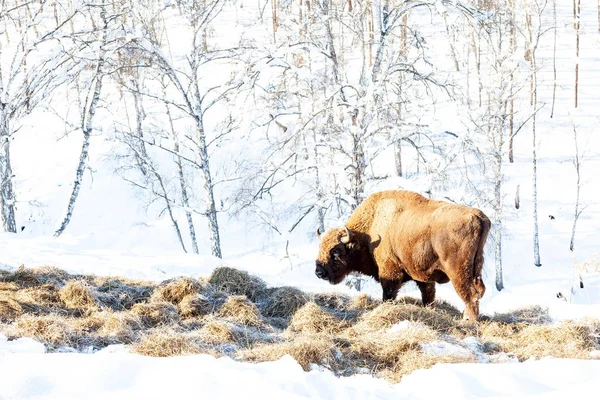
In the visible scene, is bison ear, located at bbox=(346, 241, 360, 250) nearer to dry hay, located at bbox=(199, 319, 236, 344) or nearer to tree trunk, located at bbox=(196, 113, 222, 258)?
dry hay, located at bbox=(199, 319, 236, 344)

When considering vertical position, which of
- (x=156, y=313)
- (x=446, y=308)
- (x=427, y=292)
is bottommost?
(x=446, y=308)

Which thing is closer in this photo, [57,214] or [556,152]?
[57,214]

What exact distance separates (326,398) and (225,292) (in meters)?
4.51

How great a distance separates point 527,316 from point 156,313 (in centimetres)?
492

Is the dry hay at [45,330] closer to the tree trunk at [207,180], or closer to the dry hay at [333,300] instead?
the dry hay at [333,300]

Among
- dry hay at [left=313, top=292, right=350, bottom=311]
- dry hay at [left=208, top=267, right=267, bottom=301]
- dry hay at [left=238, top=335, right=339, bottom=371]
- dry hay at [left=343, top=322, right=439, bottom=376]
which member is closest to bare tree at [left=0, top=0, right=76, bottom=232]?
dry hay at [left=208, top=267, right=267, bottom=301]

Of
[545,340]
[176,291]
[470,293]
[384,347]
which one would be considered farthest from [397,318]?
[176,291]

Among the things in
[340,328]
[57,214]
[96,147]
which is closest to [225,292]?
[340,328]

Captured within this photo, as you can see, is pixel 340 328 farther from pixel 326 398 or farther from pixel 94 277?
pixel 94 277

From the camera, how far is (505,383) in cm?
482

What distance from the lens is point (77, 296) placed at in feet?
25.8

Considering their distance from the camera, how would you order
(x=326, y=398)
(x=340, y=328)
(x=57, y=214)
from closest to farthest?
(x=326, y=398) → (x=340, y=328) → (x=57, y=214)

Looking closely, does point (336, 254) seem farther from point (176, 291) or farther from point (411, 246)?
point (176, 291)

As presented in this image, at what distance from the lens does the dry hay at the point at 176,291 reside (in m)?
8.27
